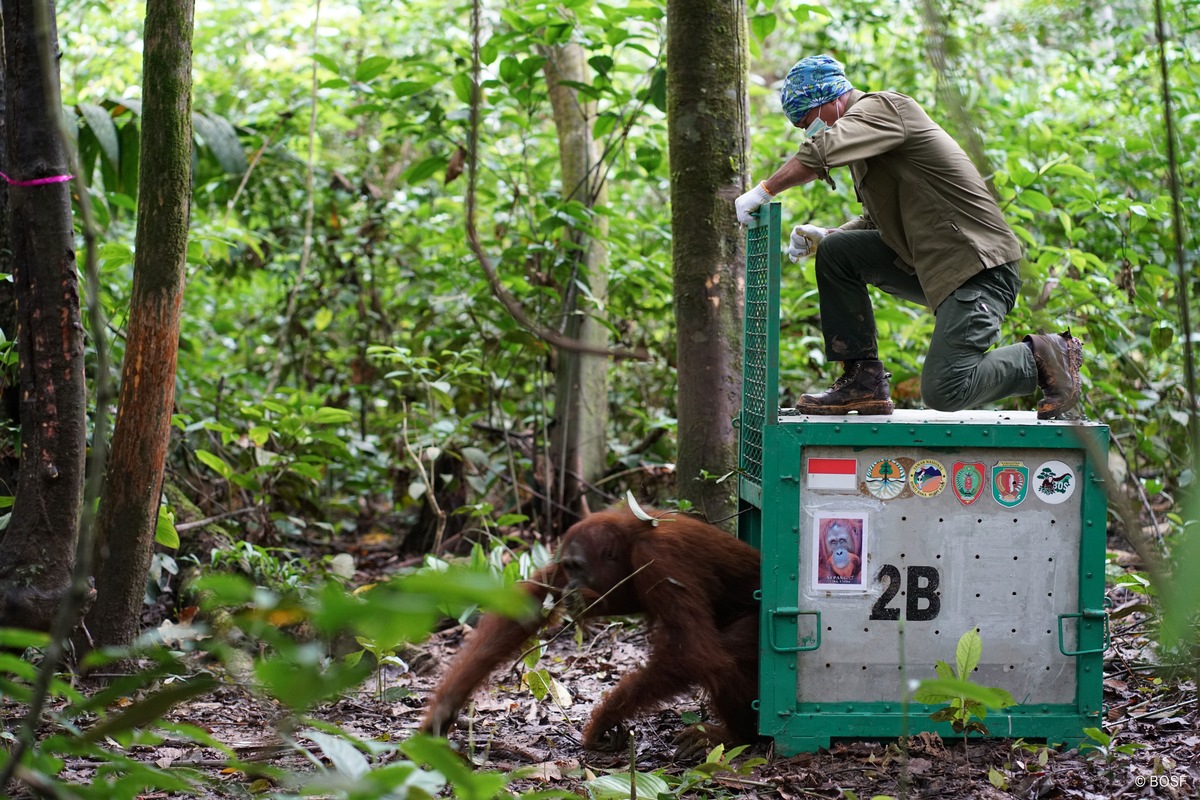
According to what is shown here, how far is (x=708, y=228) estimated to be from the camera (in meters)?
4.04

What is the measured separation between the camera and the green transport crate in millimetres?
3061

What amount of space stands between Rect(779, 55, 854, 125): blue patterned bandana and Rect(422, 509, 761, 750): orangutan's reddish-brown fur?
1454 millimetres

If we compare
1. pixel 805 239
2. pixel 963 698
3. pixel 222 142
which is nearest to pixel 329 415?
pixel 222 142

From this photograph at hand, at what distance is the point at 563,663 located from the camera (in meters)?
4.33

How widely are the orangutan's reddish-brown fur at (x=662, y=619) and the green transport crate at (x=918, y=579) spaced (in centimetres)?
20

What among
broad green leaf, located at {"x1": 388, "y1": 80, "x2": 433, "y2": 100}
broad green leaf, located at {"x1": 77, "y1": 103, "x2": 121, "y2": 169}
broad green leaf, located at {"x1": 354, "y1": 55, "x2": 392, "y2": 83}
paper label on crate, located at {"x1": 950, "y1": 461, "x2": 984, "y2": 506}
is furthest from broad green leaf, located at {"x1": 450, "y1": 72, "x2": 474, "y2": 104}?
paper label on crate, located at {"x1": 950, "y1": 461, "x2": 984, "y2": 506}

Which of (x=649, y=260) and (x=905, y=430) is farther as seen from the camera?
(x=649, y=260)

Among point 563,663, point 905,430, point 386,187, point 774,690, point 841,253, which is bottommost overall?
point 563,663

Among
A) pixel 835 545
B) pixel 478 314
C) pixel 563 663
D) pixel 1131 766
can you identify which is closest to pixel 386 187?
pixel 478 314

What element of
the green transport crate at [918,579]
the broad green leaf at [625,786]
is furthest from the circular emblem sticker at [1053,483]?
the broad green leaf at [625,786]

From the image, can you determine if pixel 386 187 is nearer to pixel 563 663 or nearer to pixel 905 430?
pixel 563 663

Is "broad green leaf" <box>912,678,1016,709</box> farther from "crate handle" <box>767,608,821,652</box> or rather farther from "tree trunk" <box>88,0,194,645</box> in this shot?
"tree trunk" <box>88,0,194,645</box>

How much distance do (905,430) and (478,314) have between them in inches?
124

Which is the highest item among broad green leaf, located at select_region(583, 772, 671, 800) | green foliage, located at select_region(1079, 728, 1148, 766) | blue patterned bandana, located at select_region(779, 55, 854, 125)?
blue patterned bandana, located at select_region(779, 55, 854, 125)
